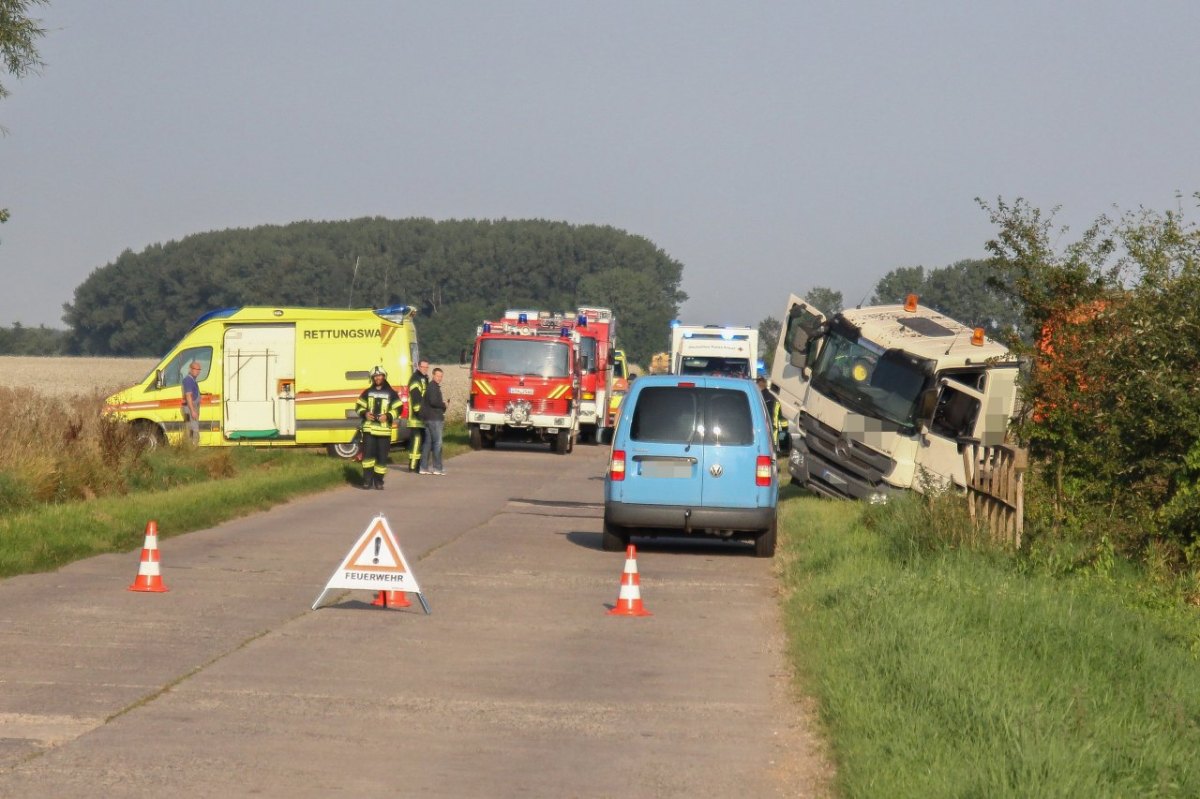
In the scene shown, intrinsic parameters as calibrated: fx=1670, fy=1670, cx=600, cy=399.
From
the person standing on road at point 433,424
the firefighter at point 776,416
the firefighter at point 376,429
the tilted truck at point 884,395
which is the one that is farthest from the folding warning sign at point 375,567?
the person standing on road at point 433,424

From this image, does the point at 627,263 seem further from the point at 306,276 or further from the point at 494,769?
the point at 494,769

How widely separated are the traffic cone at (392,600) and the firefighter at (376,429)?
12.2m

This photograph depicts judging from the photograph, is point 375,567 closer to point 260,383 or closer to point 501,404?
point 260,383

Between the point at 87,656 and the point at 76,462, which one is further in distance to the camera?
the point at 76,462

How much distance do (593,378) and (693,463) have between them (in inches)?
985

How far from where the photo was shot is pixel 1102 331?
55.6 ft

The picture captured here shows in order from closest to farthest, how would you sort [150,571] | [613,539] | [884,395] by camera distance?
[150,571] → [613,539] → [884,395]

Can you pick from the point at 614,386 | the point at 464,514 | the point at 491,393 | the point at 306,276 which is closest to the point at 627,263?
the point at 306,276

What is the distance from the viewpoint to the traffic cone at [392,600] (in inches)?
499

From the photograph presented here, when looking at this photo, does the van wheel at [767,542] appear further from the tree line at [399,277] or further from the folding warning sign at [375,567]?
the tree line at [399,277]

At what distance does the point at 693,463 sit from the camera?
1719cm

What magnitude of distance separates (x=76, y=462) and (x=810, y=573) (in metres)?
10.0

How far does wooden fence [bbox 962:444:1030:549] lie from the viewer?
15117mm

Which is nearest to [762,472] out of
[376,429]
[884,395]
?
[884,395]
